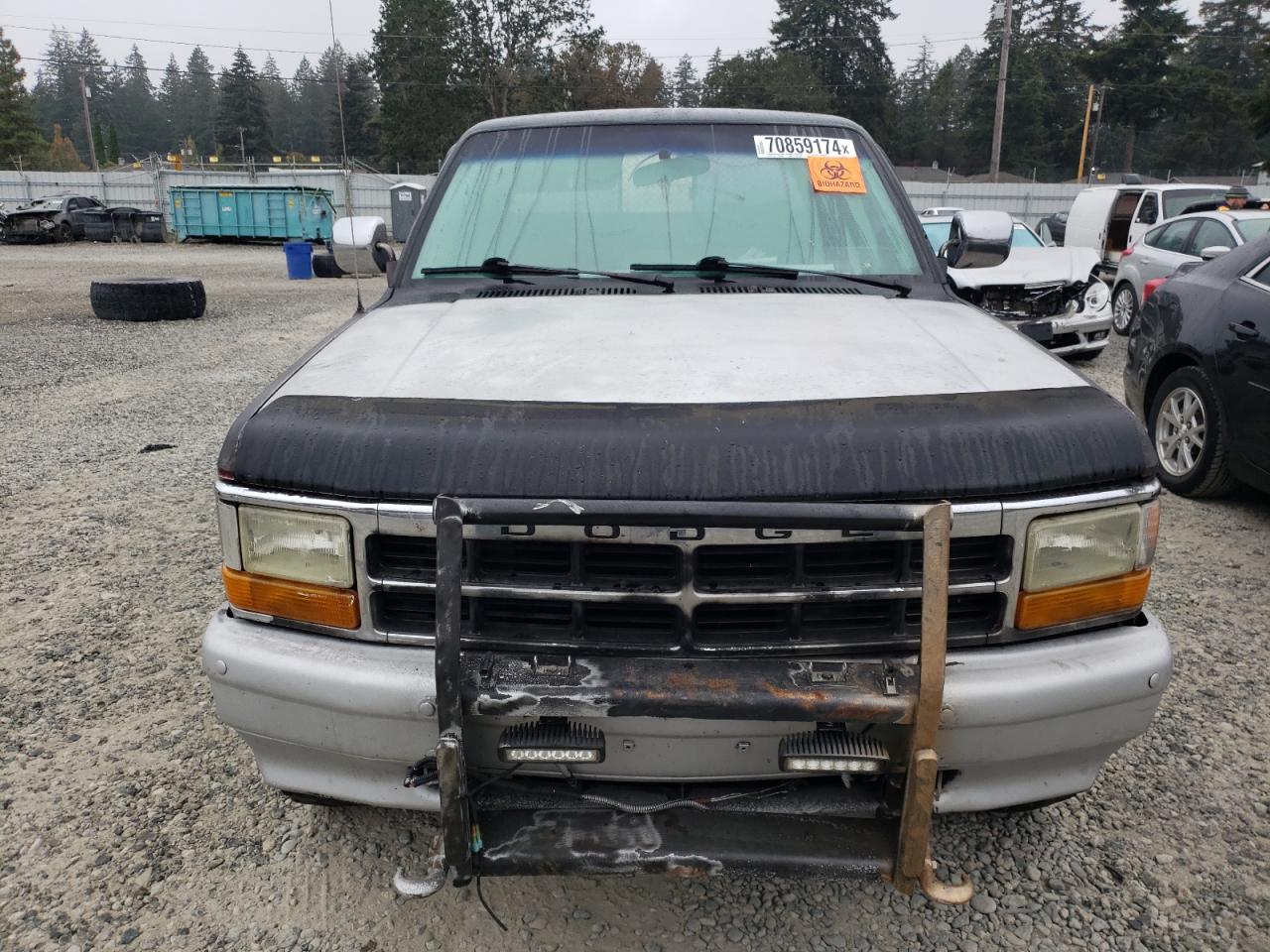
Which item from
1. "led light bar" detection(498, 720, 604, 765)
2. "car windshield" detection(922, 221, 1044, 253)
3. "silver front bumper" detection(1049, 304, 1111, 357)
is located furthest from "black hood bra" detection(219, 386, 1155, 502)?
"car windshield" detection(922, 221, 1044, 253)

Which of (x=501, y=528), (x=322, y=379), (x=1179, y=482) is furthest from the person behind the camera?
(x=1179, y=482)

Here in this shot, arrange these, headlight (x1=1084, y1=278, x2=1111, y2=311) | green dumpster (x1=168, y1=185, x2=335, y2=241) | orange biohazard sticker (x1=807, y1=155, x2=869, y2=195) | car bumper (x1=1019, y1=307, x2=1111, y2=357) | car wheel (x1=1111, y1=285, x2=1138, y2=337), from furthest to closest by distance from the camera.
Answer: green dumpster (x1=168, y1=185, x2=335, y2=241)
car wheel (x1=1111, y1=285, x2=1138, y2=337)
headlight (x1=1084, y1=278, x2=1111, y2=311)
car bumper (x1=1019, y1=307, x2=1111, y2=357)
orange biohazard sticker (x1=807, y1=155, x2=869, y2=195)

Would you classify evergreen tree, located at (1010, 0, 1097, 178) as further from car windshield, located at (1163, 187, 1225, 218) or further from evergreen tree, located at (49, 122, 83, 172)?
evergreen tree, located at (49, 122, 83, 172)

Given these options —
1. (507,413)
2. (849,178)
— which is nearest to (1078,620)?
(507,413)

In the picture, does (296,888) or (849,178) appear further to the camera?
(849,178)

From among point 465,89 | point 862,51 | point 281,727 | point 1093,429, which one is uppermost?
point 862,51

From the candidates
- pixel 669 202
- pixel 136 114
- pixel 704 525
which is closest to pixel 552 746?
pixel 704 525

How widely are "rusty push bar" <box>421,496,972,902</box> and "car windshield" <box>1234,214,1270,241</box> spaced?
966 cm

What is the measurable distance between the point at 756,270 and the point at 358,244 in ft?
4.92

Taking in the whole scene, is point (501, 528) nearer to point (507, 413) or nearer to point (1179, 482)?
point (507, 413)

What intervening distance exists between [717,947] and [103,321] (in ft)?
42.0

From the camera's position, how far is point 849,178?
3193mm

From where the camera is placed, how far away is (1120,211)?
14.7 meters

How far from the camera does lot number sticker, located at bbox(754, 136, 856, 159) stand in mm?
3213
